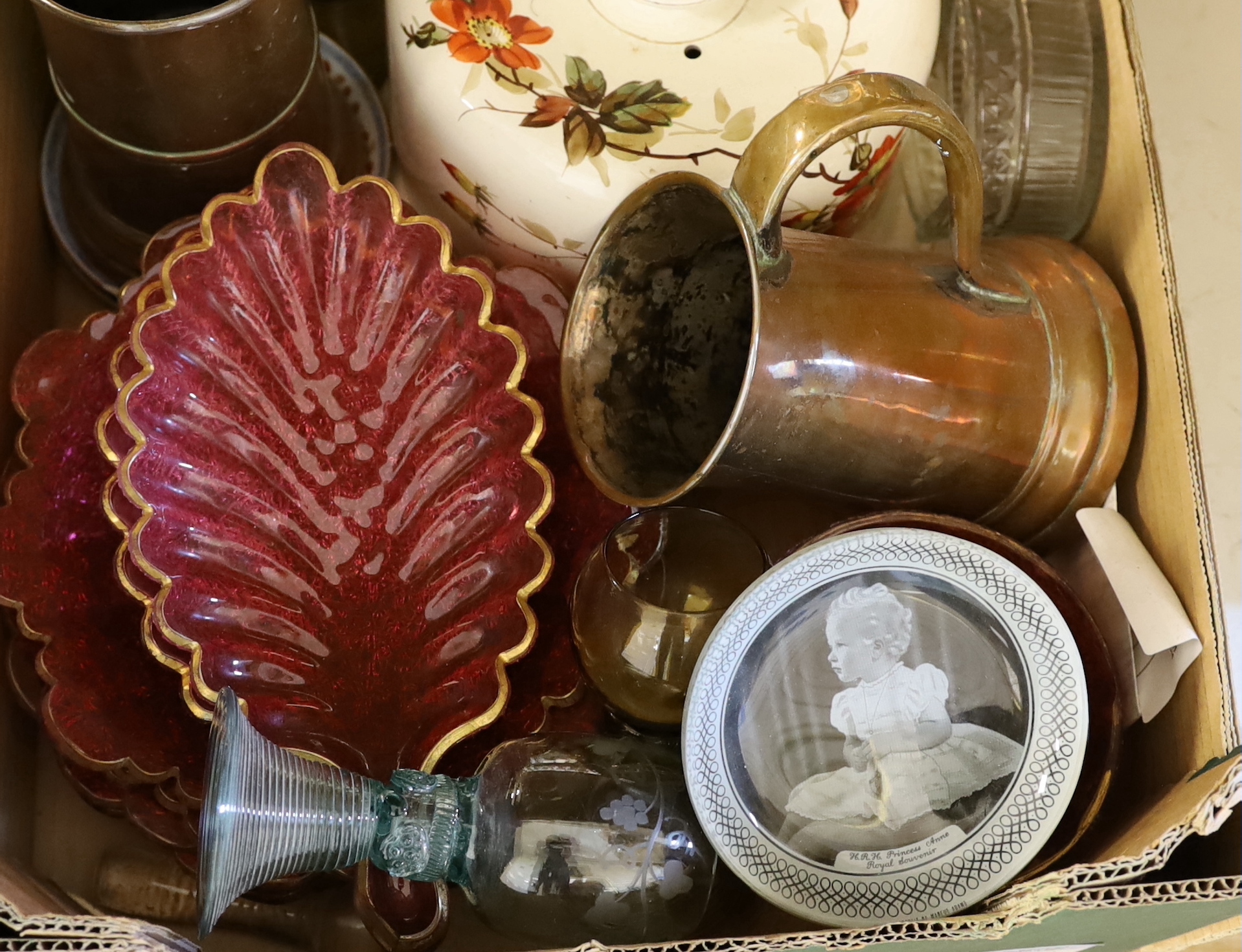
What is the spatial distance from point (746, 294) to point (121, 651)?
0.32 meters

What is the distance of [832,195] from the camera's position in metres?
0.55

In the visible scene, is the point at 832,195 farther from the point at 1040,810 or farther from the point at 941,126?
the point at 1040,810

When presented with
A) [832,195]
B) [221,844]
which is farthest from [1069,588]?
[221,844]

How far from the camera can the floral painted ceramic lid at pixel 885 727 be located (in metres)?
0.43

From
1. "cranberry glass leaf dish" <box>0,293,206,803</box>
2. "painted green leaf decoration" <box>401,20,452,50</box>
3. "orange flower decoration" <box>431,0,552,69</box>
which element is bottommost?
"cranberry glass leaf dish" <box>0,293,206,803</box>

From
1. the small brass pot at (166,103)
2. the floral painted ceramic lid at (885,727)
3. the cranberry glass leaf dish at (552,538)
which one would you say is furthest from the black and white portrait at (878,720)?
the small brass pot at (166,103)

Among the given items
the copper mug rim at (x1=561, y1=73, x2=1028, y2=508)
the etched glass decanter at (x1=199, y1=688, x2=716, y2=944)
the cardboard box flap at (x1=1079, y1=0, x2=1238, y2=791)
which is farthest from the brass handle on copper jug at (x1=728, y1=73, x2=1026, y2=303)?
the etched glass decanter at (x1=199, y1=688, x2=716, y2=944)

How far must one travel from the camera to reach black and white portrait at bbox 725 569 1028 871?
1.44 feet

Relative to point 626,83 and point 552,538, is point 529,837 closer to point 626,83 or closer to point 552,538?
point 552,538

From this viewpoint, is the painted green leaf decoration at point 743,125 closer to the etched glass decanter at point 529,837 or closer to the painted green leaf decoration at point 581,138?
the painted green leaf decoration at point 581,138

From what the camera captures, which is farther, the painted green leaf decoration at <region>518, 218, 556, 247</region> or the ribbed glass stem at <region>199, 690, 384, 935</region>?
the painted green leaf decoration at <region>518, 218, 556, 247</region>

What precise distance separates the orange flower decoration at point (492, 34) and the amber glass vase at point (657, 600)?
209 millimetres

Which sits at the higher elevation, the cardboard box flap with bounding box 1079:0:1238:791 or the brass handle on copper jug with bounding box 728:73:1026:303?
the brass handle on copper jug with bounding box 728:73:1026:303

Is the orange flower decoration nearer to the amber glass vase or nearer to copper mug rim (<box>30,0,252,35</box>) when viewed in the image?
copper mug rim (<box>30,0,252,35</box>)
